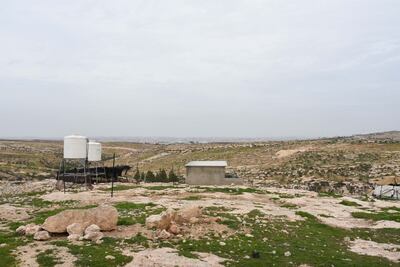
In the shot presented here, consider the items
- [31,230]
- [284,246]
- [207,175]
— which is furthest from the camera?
[207,175]

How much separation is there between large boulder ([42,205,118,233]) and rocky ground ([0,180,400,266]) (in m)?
0.04

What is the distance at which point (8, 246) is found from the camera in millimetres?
15922

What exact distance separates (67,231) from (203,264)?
620 cm

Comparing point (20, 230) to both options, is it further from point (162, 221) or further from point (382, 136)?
point (382, 136)

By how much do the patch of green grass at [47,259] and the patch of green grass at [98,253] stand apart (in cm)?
64

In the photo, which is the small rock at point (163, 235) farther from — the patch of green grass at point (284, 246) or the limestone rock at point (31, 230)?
the limestone rock at point (31, 230)

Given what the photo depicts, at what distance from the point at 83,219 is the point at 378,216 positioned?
16.4 metres

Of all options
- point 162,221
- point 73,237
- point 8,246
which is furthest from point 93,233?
point 8,246

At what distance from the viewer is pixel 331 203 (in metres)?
30.1

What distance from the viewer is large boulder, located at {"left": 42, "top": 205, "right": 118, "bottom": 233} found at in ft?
58.9

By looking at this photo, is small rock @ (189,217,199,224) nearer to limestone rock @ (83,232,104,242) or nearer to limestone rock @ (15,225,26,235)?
limestone rock @ (83,232,104,242)

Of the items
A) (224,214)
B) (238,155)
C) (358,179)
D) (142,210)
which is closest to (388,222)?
(224,214)

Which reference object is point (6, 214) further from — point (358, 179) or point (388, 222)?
point (358, 179)

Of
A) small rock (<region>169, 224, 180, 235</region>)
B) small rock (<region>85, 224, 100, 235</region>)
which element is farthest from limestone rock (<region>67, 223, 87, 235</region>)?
small rock (<region>169, 224, 180, 235</region>)
